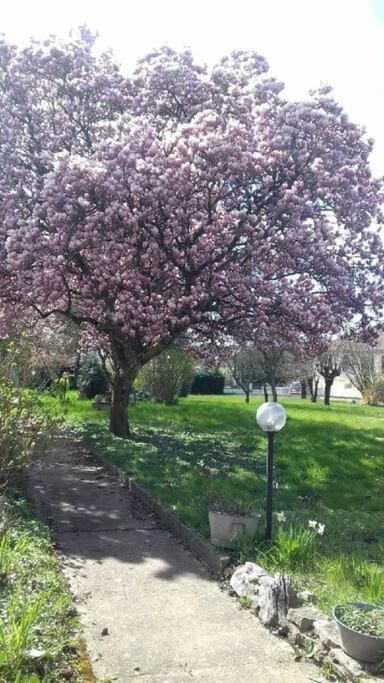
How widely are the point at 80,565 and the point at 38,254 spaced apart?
6419 millimetres

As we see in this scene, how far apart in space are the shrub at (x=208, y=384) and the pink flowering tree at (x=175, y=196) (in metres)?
29.0

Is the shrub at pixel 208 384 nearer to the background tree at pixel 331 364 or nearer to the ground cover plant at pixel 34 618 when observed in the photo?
the background tree at pixel 331 364

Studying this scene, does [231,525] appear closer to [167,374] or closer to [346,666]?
[346,666]

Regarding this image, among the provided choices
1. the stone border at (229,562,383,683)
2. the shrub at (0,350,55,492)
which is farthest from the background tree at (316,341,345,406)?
the stone border at (229,562,383,683)

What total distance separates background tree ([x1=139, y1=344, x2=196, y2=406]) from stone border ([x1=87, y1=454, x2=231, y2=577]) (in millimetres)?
12205

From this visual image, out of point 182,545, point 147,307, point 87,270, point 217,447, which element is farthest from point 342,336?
point 182,545

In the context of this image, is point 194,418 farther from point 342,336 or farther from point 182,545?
point 182,545

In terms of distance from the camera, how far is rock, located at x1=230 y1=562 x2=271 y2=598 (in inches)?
199

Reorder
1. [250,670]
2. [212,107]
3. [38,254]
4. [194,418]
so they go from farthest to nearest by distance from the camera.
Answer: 1. [194,418]
2. [212,107]
3. [38,254]
4. [250,670]

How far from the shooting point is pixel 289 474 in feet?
33.2

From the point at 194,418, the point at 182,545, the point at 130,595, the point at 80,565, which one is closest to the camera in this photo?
the point at 130,595

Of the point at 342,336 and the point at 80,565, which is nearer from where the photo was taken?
the point at 80,565

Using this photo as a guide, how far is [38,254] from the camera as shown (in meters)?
11.0

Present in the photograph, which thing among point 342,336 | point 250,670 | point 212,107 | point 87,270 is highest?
point 212,107
